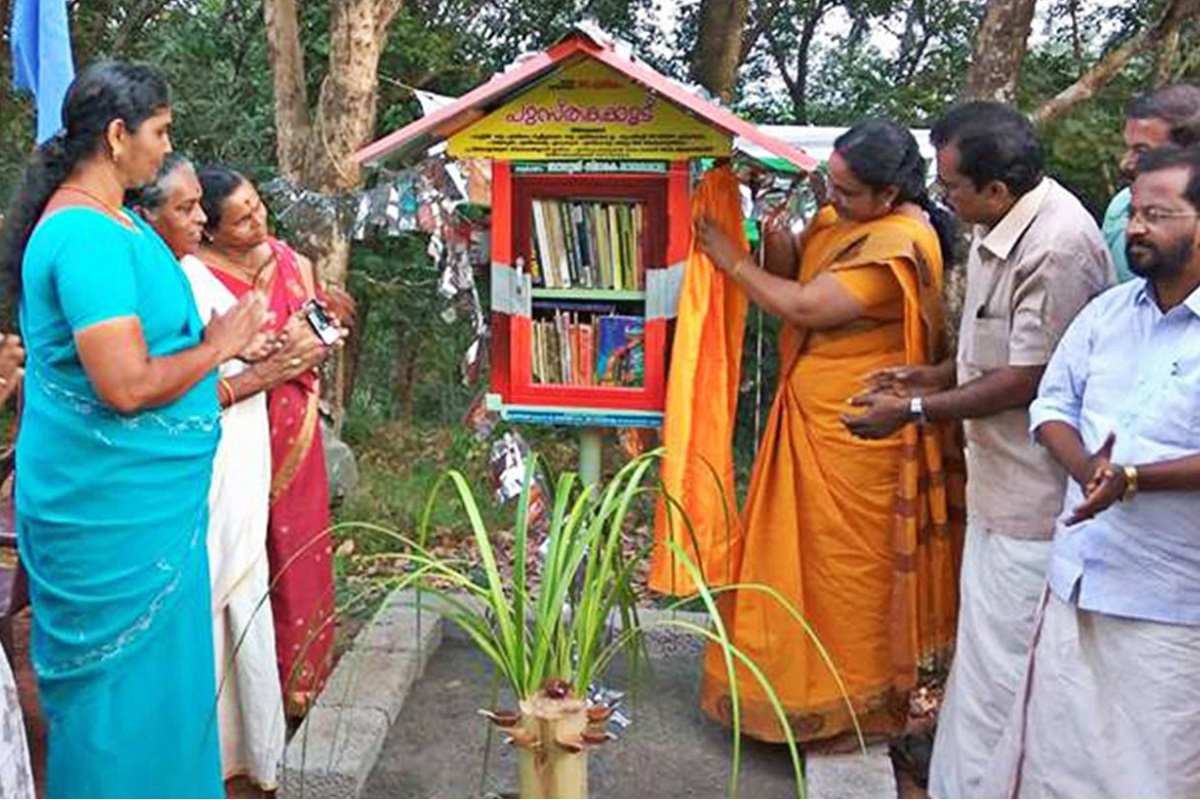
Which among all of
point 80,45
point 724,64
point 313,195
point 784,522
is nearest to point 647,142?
point 784,522

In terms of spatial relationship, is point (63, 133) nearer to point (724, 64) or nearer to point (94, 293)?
point (94, 293)

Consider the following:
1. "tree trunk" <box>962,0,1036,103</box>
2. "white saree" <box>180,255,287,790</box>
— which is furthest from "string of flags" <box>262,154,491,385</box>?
"tree trunk" <box>962,0,1036,103</box>

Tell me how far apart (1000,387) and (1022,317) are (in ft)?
0.56

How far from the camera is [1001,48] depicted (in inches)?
216

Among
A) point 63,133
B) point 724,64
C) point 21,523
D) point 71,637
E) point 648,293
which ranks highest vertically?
point 724,64

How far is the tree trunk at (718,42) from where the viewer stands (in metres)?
9.89

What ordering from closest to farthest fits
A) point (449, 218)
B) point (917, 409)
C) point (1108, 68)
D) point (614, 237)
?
point (917, 409) → point (614, 237) → point (449, 218) → point (1108, 68)

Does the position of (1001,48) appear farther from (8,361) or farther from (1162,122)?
(8,361)

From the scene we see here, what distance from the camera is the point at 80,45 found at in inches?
377

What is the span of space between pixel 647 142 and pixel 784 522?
1128 millimetres

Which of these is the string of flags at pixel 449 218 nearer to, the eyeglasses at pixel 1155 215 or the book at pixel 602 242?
the book at pixel 602 242

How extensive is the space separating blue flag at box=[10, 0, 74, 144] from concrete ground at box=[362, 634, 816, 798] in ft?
6.49

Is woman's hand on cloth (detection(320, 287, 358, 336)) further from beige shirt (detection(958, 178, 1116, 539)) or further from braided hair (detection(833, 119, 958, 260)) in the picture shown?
beige shirt (detection(958, 178, 1116, 539))

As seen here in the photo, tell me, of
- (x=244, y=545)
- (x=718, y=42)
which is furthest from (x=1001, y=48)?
(x=718, y=42)
